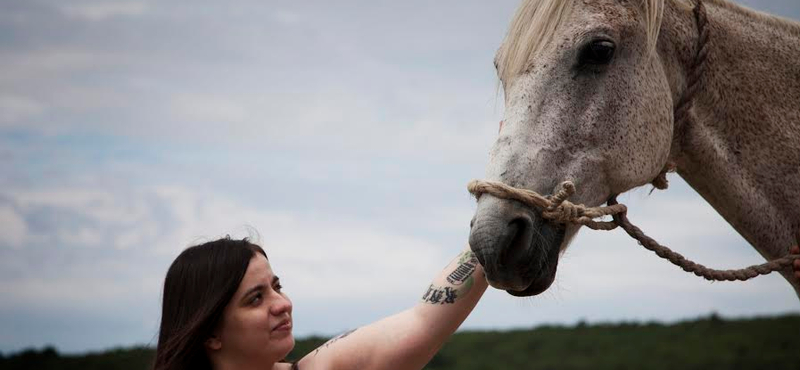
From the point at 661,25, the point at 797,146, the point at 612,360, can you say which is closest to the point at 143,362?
the point at 661,25

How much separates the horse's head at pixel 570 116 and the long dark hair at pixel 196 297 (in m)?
0.69

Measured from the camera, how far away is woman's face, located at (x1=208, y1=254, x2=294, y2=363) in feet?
7.57

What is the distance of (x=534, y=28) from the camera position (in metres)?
2.72

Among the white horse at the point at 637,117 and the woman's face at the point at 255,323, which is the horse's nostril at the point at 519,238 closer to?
the white horse at the point at 637,117

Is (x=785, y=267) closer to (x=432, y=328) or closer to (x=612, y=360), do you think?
(x=432, y=328)

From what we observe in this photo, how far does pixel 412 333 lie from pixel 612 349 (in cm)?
1000

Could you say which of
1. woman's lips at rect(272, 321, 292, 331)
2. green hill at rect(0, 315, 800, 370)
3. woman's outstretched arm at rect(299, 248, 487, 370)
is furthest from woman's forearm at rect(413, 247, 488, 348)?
green hill at rect(0, 315, 800, 370)

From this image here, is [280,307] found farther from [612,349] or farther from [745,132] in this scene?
[612,349]

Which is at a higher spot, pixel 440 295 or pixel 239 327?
pixel 239 327

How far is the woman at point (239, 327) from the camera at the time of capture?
2311 millimetres

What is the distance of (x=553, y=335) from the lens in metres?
12.6

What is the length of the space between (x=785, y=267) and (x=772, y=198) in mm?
228

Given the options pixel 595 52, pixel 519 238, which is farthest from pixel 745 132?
pixel 519 238

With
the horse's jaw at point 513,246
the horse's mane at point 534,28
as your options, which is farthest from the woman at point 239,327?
the horse's mane at point 534,28
